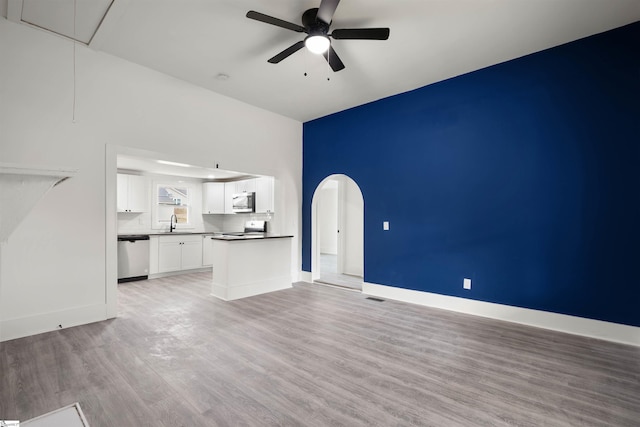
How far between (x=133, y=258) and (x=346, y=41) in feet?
17.7

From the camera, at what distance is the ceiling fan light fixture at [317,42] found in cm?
270

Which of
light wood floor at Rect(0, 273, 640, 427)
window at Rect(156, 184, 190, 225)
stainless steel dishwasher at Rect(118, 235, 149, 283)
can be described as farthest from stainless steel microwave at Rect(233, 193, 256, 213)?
light wood floor at Rect(0, 273, 640, 427)

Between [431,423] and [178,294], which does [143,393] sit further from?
[178,294]

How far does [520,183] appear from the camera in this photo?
11.8 ft

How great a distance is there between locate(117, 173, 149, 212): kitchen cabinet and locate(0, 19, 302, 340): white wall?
116 inches

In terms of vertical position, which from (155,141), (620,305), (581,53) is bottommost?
(620,305)

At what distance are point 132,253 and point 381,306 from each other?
4.79m

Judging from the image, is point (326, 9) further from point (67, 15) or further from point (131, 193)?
point (131, 193)

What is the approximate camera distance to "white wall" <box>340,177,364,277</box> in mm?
6445

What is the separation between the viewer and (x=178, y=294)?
15.6 ft

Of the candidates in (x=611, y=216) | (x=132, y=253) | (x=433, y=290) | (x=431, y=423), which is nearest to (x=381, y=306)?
(x=433, y=290)

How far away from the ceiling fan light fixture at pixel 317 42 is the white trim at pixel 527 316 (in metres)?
3.46

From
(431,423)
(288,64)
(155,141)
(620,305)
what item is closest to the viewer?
(431,423)

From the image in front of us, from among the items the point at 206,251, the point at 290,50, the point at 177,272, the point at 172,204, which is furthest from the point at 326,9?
the point at 172,204
